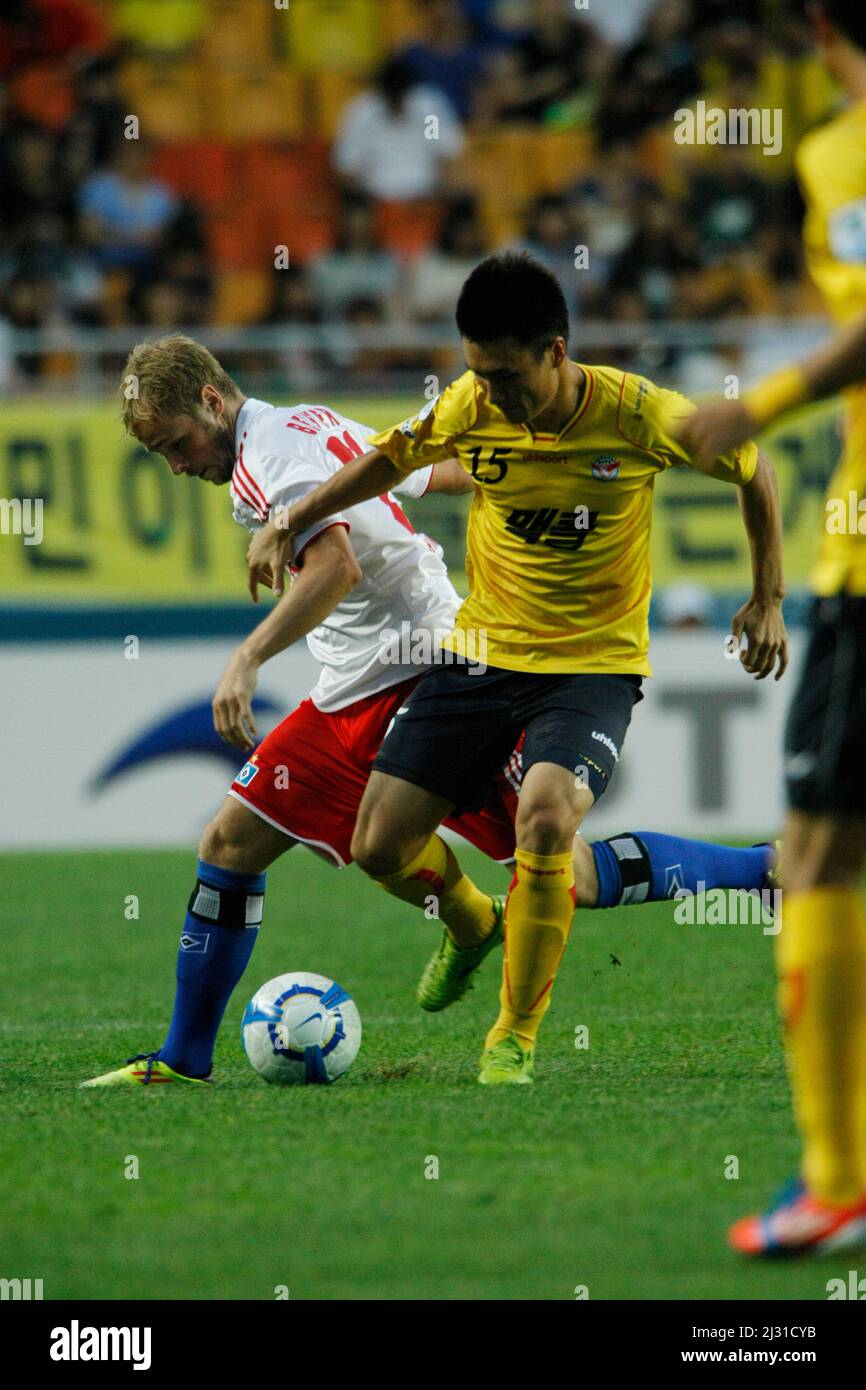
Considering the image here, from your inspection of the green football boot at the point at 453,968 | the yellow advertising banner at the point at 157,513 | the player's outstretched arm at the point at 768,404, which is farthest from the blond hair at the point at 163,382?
the yellow advertising banner at the point at 157,513

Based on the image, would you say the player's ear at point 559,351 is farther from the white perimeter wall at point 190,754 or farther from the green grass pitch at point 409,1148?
the white perimeter wall at point 190,754

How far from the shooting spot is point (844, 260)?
11.0 ft

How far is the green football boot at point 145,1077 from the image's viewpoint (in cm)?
527

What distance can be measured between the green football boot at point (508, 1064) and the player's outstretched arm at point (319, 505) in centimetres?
131

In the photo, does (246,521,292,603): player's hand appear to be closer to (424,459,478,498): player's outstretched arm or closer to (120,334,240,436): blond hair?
(120,334,240,436): blond hair

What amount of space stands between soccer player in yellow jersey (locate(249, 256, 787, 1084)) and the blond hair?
1.32ft

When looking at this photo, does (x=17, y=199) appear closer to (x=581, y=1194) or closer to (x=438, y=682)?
(x=438, y=682)

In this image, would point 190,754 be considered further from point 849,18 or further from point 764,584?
point 849,18

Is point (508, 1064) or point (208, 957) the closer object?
point (508, 1064)

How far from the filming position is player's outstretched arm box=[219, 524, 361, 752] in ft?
15.8

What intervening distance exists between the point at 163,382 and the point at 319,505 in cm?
54

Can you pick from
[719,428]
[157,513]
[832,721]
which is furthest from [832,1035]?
[157,513]

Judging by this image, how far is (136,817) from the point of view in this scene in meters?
11.5
